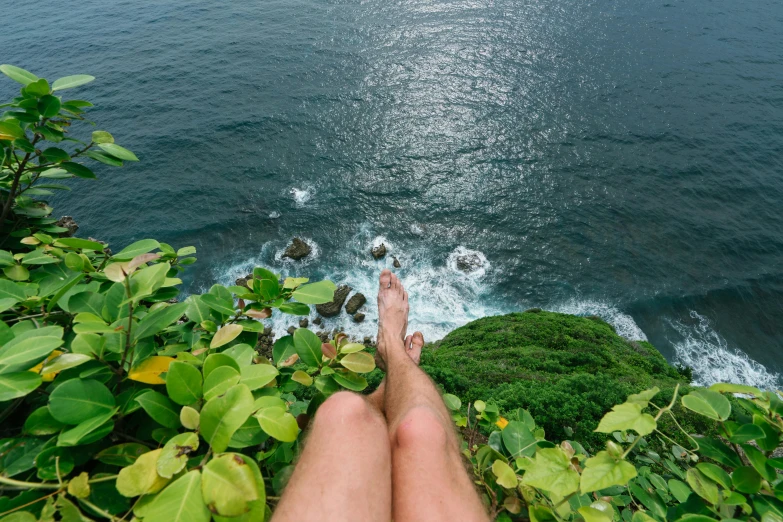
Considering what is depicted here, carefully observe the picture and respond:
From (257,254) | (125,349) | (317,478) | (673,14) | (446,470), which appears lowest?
(257,254)

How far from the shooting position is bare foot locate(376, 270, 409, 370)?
9.95ft

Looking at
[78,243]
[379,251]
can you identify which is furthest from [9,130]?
[379,251]

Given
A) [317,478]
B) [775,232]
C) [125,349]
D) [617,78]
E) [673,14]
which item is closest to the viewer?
[125,349]

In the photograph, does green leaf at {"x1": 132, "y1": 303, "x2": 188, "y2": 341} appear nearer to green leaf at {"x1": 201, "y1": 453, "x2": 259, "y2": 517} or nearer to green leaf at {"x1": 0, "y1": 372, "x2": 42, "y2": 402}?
green leaf at {"x1": 0, "y1": 372, "x2": 42, "y2": 402}

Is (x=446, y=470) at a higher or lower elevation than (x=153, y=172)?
higher

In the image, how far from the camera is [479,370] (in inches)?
261

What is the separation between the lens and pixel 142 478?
77 cm

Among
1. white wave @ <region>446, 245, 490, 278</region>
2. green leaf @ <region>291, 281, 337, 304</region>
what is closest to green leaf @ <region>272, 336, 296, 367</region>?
green leaf @ <region>291, 281, 337, 304</region>

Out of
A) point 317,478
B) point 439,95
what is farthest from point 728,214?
point 317,478

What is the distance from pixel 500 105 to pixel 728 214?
40.4ft

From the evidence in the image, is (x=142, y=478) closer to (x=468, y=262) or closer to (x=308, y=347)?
(x=308, y=347)

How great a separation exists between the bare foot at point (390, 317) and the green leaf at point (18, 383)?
7.19 ft

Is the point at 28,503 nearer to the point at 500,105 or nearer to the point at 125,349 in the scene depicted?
the point at 125,349

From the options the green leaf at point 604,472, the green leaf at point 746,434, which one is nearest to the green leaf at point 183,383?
the green leaf at point 604,472
